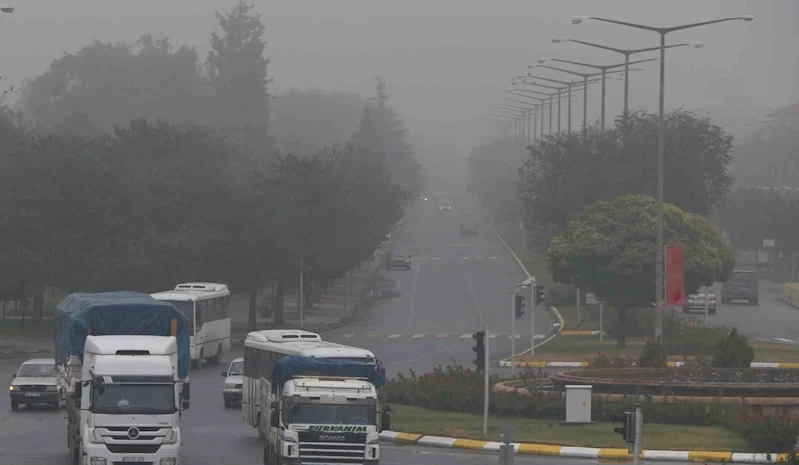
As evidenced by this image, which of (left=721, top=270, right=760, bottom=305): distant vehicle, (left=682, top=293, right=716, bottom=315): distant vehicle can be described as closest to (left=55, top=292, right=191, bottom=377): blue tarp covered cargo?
(left=682, top=293, right=716, bottom=315): distant vehicle

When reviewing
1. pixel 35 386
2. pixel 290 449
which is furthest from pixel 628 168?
pixel 290 449

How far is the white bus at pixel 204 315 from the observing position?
2433 inches

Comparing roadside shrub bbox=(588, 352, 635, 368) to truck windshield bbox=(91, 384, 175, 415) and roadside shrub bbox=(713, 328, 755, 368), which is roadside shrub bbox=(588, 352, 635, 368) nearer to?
roadside shrub bbox=(713, 328, 755, 368)

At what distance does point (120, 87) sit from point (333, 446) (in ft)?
489

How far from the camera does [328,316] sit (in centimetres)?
8919

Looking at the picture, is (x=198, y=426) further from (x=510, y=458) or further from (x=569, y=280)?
(x=569, y=280)

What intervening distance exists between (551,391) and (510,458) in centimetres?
2113

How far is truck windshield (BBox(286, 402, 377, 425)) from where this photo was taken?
3197 centimetres

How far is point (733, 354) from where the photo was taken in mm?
45625

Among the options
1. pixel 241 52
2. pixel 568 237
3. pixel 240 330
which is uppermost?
pixel 241 52

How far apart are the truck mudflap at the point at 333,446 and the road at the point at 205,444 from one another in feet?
12.3

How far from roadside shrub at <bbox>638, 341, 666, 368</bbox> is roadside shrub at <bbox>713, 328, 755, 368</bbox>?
1491 millimetres

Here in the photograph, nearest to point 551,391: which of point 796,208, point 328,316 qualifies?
point 328,316

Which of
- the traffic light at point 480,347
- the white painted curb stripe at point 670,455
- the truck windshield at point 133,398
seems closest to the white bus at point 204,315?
the traffic light at point 480,347
